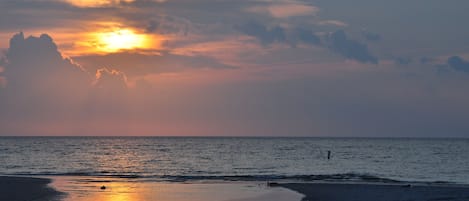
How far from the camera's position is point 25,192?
45.0 meters

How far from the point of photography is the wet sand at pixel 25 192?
40.8m

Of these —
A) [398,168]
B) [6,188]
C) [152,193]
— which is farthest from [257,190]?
[398,168]

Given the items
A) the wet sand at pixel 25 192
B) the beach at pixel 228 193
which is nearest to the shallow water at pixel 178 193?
the beach at pixel 228 193

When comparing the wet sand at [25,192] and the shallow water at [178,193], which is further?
the wet sand at [25,192]

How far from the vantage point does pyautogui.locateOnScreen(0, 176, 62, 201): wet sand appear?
40.8 m

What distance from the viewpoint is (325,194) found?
4547cm

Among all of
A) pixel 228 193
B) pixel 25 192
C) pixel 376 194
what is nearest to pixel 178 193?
pixel 228 193

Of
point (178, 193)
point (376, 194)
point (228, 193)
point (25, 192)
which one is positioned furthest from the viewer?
point (25, 192)

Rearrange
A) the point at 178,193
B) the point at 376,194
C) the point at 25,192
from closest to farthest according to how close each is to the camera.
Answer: the point at 376,194 < the point at 178,193 < the point at 25,192

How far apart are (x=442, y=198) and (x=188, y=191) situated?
1503 centimetres

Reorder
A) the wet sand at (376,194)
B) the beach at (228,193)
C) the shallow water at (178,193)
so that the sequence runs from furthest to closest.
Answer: the wet sand at (376,194) → the beach at (228,193) → the shallow water at (178,193)

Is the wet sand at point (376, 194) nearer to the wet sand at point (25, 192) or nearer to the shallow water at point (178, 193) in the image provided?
the shallow water at point (178, 193)

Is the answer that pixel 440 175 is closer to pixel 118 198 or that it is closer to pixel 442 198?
pixel 442 198

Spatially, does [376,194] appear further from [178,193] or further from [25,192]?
[25,192]
